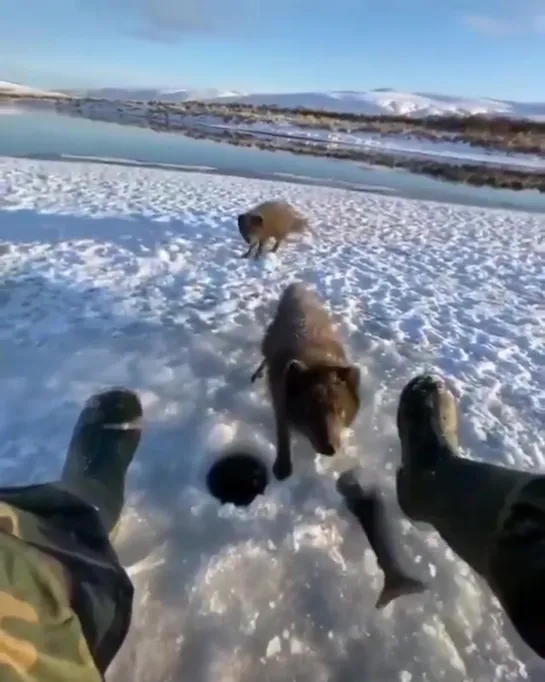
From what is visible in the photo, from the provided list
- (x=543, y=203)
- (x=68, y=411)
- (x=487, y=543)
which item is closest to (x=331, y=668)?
(x=487, y=543)

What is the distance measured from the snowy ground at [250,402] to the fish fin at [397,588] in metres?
0.08

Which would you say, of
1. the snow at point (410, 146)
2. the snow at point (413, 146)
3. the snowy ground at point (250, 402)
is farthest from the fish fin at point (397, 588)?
the snow at point (413, 146)

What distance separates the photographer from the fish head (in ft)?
12.8

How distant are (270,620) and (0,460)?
6.18ft

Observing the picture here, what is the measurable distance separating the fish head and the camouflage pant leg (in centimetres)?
137

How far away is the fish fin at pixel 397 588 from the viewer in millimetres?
3115

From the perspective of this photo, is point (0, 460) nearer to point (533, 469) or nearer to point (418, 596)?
point (418, 596)

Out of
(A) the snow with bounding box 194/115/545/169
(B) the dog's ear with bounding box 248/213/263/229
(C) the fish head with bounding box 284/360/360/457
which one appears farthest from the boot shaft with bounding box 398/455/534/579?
(A) the snow with bounding box 194/115/545/169

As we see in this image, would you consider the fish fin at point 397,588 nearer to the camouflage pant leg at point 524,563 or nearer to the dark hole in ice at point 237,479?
the camouflage pant leg at point 524,563

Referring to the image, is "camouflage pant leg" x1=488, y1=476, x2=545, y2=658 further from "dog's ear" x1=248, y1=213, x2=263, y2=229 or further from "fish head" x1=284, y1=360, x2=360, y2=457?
"dog's ear" x1=248, y1=213, x2=263, y2=229

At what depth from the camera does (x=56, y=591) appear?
197cm

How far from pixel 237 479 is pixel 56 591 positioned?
2065mm

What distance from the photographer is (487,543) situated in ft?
8.85

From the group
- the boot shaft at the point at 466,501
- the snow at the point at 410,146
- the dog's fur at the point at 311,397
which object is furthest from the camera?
the snow at the point at 410,146
